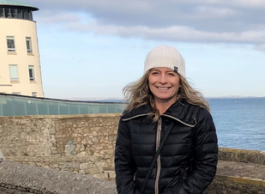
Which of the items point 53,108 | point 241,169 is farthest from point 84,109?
point 241,169

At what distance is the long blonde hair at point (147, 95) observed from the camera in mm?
2309

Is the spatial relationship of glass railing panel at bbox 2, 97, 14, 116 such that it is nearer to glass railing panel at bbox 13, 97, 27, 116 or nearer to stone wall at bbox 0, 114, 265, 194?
glass railing panel at bbox 13, 97, 27, 116

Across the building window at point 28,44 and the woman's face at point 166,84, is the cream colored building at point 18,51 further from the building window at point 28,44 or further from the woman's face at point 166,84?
the woman's face at point 166,84

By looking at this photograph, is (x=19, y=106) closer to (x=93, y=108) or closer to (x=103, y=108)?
(x=93, y=108)

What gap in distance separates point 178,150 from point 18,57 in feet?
79.3

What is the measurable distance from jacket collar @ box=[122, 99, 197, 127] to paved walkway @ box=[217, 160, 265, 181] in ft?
12.7

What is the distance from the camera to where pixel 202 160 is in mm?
2195

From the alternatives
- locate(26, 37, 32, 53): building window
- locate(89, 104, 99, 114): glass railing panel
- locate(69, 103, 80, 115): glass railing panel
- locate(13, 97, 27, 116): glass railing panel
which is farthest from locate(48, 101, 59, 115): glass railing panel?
locate(26, 37, 32, 53): building window

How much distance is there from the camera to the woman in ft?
7.20

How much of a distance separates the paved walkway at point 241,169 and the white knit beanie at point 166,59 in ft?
12.8

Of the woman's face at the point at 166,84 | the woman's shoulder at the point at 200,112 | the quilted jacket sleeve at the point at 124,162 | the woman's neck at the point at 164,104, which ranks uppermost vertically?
the woman's face at the point at 166,84

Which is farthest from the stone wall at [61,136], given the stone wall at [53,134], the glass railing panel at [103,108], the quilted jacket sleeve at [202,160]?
the quilted jacket sleeve at [202,160]

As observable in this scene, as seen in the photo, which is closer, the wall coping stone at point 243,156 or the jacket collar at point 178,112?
the jacket collar at point 178,112

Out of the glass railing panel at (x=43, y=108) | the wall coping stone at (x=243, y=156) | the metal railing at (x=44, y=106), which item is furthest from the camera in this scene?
the glass railing panel at (x=43, y=108)
